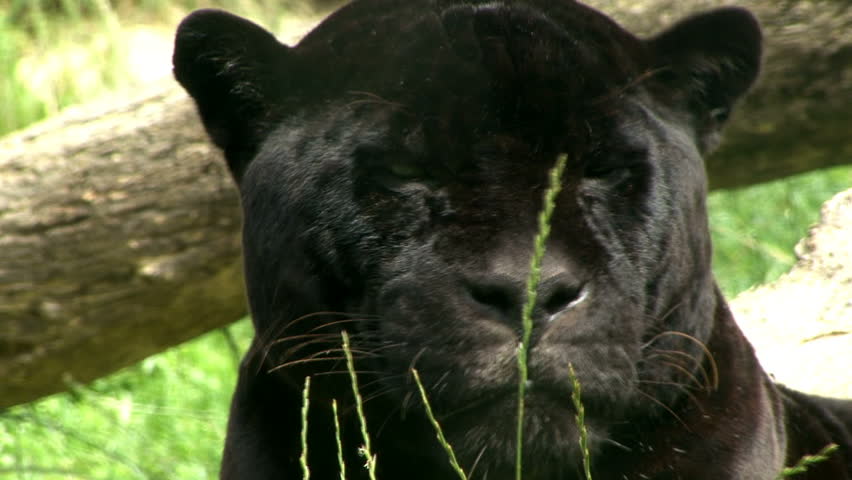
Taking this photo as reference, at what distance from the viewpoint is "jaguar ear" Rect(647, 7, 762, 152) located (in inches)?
99.6

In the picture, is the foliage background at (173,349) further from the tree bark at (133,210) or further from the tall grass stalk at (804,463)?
the tall grass stalk at (804,463)

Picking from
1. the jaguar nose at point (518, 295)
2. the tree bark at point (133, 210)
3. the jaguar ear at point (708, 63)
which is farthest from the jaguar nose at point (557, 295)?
the tree bark at point (133, 210)

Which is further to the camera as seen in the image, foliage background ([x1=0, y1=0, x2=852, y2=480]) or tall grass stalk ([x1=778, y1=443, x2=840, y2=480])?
foliage background ([x1=0, y1=0, x2=852, y2=480])

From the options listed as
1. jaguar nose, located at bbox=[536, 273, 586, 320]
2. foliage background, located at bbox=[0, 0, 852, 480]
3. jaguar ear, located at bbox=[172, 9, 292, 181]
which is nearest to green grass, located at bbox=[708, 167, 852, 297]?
foliage background, located at bbox=[0, 0, 852, 480]

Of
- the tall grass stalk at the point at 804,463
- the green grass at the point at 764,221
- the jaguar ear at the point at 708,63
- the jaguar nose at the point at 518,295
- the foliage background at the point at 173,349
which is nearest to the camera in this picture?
the tall grass stalk at the point at 804,463

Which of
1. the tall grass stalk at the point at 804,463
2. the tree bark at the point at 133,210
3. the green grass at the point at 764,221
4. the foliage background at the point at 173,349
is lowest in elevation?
the green grass at the point at 764,221

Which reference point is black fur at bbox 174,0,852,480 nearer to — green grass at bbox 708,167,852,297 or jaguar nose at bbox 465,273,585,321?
jaguar nose at bbox 465,273,585,321

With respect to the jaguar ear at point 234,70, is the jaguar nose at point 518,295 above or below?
below

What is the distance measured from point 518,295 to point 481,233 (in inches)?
5.3

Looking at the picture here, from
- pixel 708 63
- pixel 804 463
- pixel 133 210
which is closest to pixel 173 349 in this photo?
pixel 133 210

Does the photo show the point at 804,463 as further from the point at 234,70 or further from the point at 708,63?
the point at 234,70

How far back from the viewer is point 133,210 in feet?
13.1

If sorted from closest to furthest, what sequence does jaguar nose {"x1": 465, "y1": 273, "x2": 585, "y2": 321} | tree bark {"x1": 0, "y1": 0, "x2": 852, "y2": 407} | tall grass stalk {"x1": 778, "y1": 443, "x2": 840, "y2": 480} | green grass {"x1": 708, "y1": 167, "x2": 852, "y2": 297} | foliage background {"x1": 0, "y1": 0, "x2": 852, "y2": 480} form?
tall grass stalk {"x1": 778, "y1": 443, "x2": 840, "y2": 480} → jaguar nose {"x1": 465, "y1": 273, "x2": 585, "y2": 321} → tree bark {"x1": 0, "y1": 0, "x2": 852, "y2": 407} → foliage background {"x1": 0, "y1": 0, "x2": 852, "y2": 480} → green grass {"x1": 708, "y1": 167, "x2": 852, "y2": 297}

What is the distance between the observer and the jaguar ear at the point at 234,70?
2.54m
